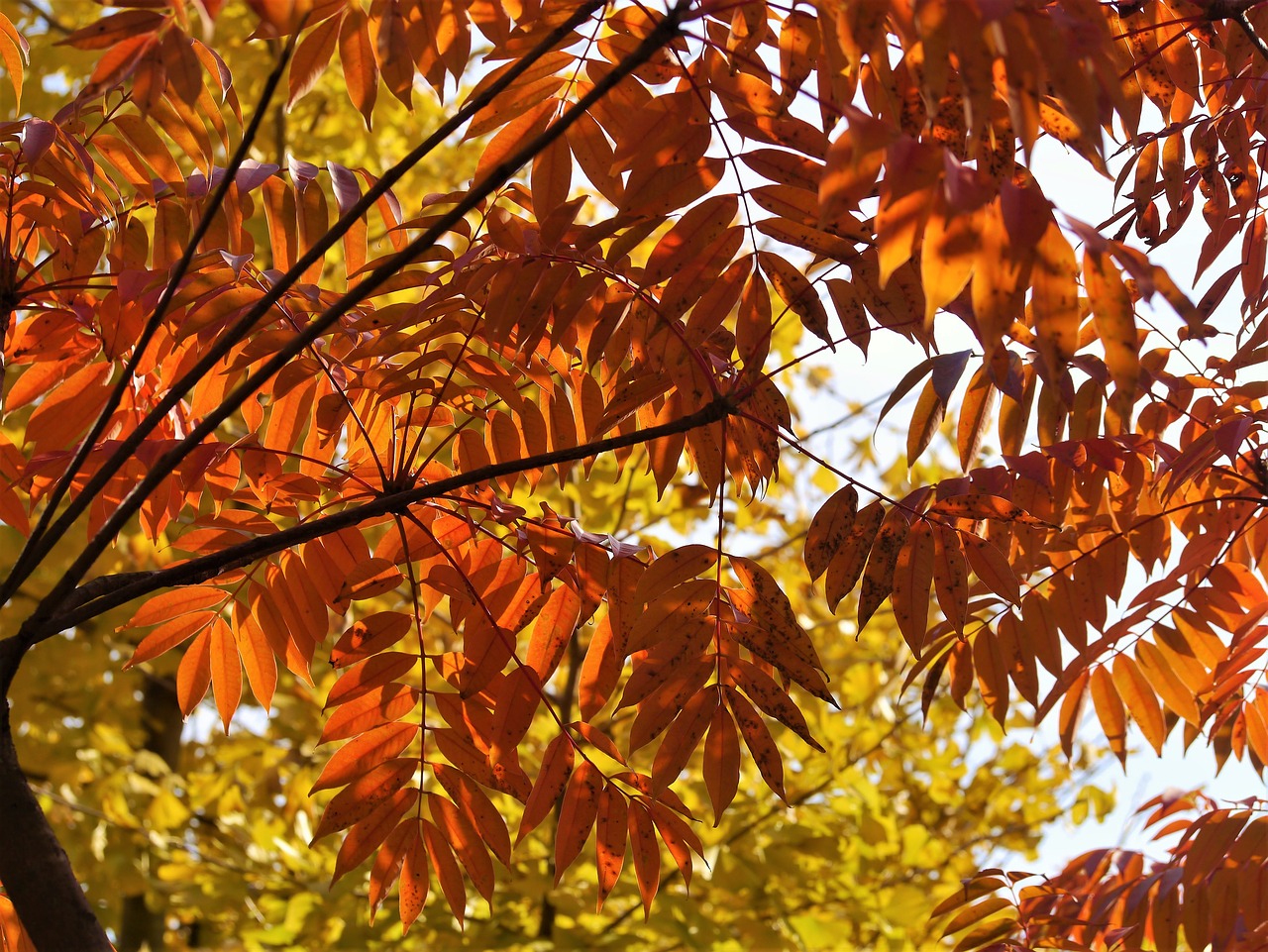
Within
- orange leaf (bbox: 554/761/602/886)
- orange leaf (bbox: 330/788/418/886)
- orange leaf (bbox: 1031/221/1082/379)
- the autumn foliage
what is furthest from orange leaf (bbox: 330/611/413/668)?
orange leaf (bbox: 1031/221/1082/379)

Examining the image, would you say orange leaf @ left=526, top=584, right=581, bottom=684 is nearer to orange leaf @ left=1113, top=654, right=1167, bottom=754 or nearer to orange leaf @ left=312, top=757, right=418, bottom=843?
orange leaf @ left=312, top=757, right=418, bottom=843

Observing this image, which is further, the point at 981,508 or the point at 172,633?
the point at 172,633

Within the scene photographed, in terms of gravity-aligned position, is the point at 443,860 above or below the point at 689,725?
below

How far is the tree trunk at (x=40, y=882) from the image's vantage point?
1.07m

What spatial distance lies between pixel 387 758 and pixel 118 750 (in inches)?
137

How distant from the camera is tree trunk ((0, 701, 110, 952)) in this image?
41.9 inches

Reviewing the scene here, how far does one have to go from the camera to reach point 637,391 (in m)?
1.33

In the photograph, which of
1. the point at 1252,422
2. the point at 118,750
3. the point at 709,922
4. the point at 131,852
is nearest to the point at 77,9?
the point at 118,750

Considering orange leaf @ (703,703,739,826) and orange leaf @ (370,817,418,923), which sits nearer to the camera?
orange leaf @ (703,703,739,826)

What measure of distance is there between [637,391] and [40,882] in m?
0.89

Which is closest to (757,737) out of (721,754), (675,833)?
(721,754)

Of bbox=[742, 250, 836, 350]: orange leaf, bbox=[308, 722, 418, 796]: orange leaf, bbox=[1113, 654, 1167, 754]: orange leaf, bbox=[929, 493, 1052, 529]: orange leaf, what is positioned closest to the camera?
bbox=[742, 250, 836, 350]: orange leaf

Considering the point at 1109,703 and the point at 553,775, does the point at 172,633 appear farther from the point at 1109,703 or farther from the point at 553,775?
the point at 1109,703

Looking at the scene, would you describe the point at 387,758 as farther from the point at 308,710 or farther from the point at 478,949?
the point at 308,710
